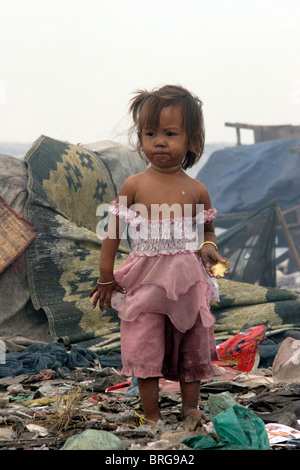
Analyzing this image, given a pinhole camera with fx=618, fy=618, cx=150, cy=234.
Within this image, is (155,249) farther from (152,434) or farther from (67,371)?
(67,371)

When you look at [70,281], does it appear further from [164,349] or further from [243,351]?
[164,349]

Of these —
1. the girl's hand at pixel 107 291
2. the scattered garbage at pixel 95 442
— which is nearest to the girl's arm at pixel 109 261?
the girl's hand at pixel 107 291

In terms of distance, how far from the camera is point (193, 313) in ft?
7.99

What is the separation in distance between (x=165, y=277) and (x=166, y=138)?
557mm

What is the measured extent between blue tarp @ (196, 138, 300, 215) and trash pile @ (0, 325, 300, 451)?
7.43 m

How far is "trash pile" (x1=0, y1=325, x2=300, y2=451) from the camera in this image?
6.40ft

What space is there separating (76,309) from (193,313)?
2.24 m

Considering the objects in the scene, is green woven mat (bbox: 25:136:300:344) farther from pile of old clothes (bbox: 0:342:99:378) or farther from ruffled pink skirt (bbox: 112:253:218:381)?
ruffled pink skirt (bbox: 112:253:218:381)

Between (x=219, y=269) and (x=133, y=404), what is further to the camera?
(x=133, y=404)

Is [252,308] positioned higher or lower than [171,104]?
lower

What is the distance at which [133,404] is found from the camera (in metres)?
2.78
